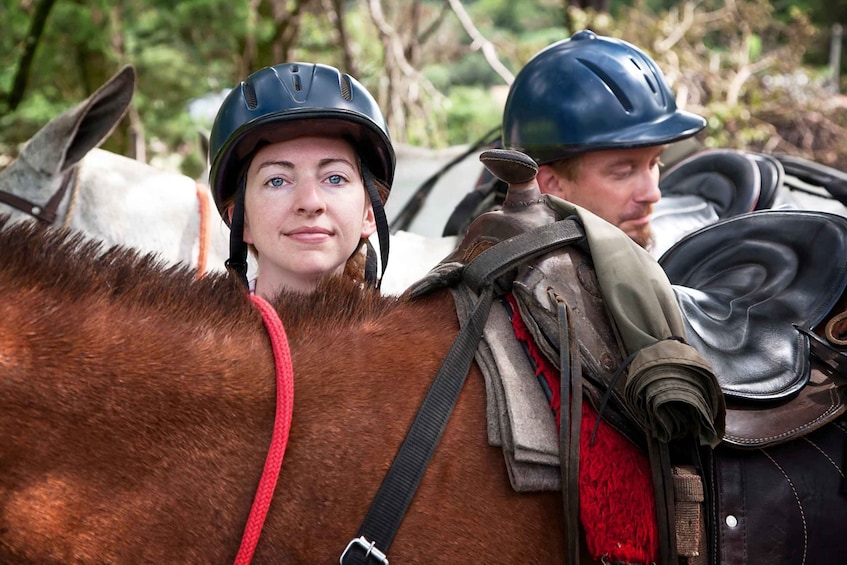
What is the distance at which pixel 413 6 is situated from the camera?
10.5 m

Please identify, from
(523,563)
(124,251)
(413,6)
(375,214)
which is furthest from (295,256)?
(413,6)

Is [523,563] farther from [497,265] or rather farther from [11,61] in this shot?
[11,61]

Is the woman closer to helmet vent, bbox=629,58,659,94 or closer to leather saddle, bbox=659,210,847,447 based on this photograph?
leather saddle, bbox=659,210,847,447

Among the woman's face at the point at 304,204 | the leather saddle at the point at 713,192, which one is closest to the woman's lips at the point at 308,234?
the woman's face at the point at 304,204

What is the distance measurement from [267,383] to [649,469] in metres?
0.73

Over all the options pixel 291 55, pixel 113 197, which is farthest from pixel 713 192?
pixel 291 55

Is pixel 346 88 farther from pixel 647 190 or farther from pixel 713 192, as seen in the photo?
pixel 713 192

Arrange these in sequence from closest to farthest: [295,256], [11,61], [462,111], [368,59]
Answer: [295,256]
[11,61]
[368,59]
[462,111]

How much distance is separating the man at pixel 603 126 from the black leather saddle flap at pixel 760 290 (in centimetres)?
71

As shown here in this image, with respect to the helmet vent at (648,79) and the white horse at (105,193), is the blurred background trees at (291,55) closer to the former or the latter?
the white horse at (105,193)

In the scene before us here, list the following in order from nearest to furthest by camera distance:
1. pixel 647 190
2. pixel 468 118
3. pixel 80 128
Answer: pixel 647 190 < pixel 80 128 < pixel 468 118

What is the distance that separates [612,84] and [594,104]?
111 mm

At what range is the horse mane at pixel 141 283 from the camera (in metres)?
1.47

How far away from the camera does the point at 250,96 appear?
2.32 m
